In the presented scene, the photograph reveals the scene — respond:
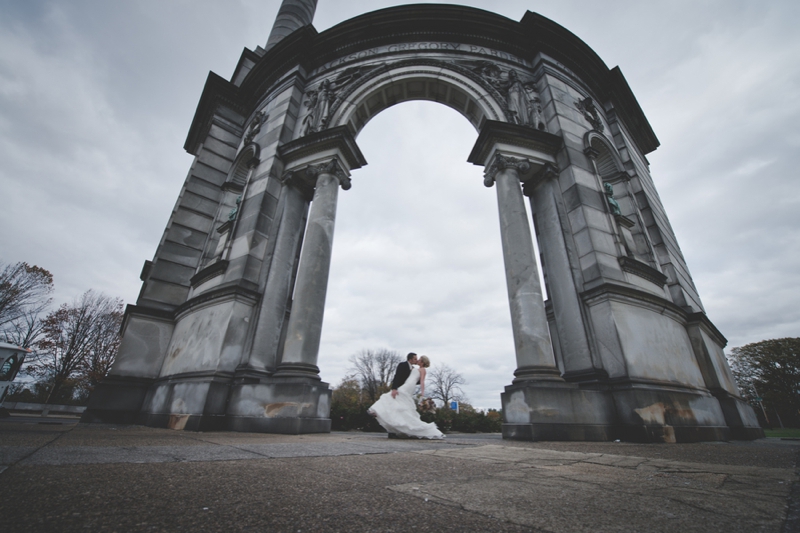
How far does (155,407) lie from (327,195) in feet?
20.5

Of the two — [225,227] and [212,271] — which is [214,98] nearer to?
[225,227]

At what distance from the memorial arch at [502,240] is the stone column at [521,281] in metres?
0.04

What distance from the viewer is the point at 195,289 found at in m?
9.20

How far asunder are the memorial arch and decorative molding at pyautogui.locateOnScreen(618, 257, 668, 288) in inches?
2.0

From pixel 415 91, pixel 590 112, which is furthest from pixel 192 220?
pixel 590 112

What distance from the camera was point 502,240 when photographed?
7918 millimetres

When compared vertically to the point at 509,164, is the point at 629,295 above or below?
below

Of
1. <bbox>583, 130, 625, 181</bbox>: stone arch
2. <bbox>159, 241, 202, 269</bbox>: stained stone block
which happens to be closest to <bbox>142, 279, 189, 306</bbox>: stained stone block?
<bbox>159, 241, 202, 269</bbox>: stained stone block

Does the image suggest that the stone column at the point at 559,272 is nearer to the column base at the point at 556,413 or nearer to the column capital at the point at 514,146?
the column capital at the point at 514,146

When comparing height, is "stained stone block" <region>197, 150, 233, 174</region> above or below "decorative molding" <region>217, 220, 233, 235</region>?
above

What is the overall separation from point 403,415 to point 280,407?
7.55 ft

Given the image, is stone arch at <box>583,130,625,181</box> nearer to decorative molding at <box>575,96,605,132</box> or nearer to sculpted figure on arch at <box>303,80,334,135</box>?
decorative molding at <box>575,96,605,132</box>

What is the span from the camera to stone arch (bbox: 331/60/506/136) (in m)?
10.6

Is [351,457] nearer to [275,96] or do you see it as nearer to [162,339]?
[162,339]
